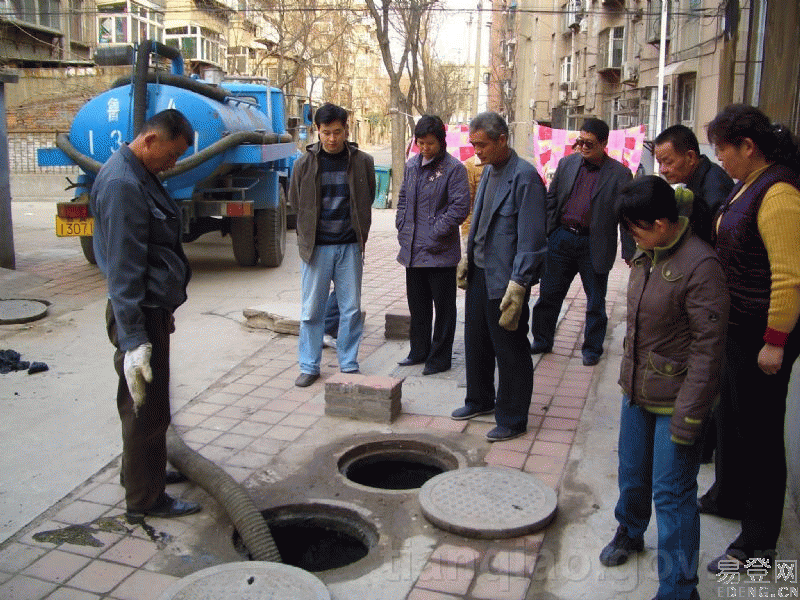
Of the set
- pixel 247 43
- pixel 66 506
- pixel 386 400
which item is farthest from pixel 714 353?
pixel 247 43

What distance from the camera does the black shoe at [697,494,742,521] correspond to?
3.47 meters

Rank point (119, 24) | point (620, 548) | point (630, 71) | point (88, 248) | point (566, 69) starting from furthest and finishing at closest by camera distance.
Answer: point (566, 69) < point (119, 24) < point (630, 71) < point (88, 248) < point (620, 548)

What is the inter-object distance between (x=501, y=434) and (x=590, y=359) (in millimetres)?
1678

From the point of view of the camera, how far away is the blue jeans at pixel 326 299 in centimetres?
539

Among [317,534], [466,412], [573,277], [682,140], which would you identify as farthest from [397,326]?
[682,140]

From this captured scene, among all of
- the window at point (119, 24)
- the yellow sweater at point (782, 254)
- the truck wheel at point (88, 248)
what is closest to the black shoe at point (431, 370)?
the yellow sweater at point (782, 254)

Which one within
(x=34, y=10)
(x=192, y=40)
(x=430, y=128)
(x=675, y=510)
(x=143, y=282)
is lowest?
(x=675, y=510)

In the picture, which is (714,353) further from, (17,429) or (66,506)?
(17,429)

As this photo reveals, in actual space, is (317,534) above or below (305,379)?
below

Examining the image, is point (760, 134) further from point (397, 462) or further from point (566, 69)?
point (566, 69)

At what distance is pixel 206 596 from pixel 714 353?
1.97m

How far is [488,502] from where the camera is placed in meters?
3.60

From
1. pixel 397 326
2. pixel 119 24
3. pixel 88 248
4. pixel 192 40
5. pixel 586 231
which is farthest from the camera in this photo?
pixel 192 40

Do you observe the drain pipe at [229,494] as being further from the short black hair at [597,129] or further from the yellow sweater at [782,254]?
the short black hair at [597,129]
